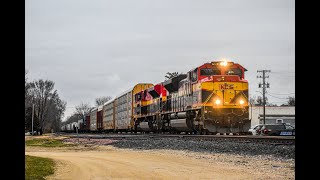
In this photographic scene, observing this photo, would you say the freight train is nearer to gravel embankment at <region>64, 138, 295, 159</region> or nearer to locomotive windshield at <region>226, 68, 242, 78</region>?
locomotive windshield at <region>226, 68, 242, 78</region>

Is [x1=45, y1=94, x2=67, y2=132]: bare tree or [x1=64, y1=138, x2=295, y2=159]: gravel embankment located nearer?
[x1=64, y1=138, x2=295, y2=159]: gravel embankment

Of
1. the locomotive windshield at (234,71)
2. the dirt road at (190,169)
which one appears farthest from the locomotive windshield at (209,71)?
the dirt road at (190,169)

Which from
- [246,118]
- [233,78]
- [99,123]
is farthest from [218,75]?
[99,123]

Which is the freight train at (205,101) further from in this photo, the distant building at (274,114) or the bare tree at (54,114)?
the bare tree at (54,114)

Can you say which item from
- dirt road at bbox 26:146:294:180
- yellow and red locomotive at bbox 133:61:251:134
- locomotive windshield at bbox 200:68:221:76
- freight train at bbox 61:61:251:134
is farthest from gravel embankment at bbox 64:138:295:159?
locomotive windshield at bbox 200:68:221:76

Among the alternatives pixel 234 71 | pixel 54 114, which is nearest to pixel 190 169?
pixel 234 71

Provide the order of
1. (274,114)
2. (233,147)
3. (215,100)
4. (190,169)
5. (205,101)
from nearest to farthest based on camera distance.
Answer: (190,169), (233,147), (205,101), (215,100), (274,114)

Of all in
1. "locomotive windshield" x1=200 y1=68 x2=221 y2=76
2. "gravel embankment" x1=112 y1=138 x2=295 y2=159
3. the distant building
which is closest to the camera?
"gravel embankment" x1=112 y1=138 x2=295 y2=159

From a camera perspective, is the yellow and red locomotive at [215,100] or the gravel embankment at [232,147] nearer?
the gravel embankment at [232,147]

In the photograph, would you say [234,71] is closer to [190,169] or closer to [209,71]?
[209,71]
